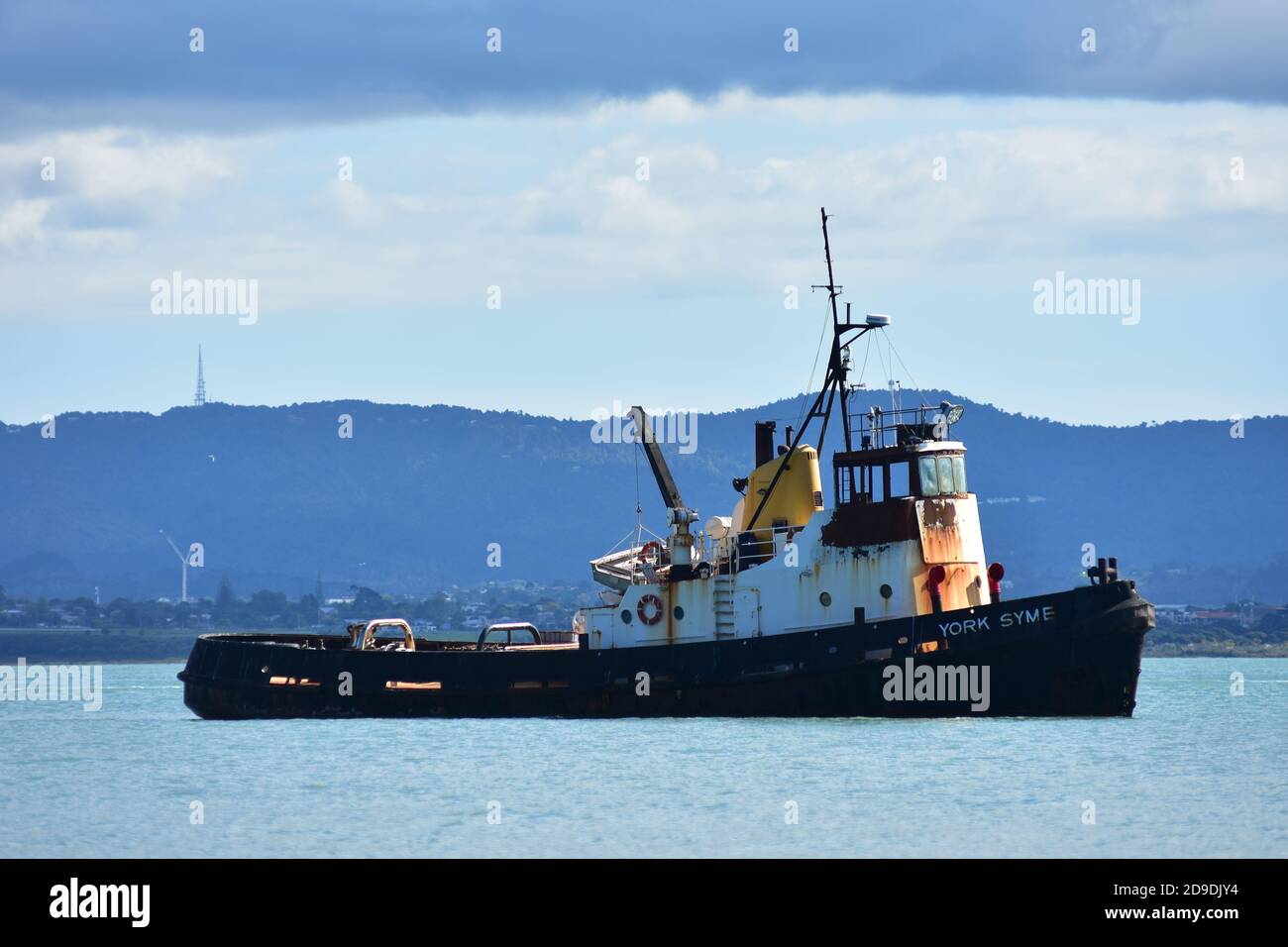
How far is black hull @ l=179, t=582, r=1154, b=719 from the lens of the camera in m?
40.4

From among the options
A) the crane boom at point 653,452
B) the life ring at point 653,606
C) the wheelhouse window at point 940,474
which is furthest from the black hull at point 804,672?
the crane boom at point 653,452

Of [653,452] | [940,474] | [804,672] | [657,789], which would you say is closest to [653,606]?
[804,672]

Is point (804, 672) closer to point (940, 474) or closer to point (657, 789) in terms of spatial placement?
point (940, 474)

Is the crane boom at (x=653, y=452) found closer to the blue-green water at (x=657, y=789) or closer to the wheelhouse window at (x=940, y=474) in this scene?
the blue-green water at (x=657, y=789)

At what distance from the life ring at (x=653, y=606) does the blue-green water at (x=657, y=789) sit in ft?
7.83

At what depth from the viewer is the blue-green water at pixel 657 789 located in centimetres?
2980

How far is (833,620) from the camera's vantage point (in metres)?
42.4

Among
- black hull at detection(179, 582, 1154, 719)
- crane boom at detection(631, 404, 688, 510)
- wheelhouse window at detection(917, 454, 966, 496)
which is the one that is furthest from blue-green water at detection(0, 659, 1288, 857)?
crane boom at detection(631, 404, 688, 510)

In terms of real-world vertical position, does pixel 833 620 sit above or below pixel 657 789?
above

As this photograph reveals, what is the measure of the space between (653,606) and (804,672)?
4105 millimetres

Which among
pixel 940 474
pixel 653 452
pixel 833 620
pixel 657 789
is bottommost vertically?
pixel 657 789

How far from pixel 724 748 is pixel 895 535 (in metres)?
5.59
